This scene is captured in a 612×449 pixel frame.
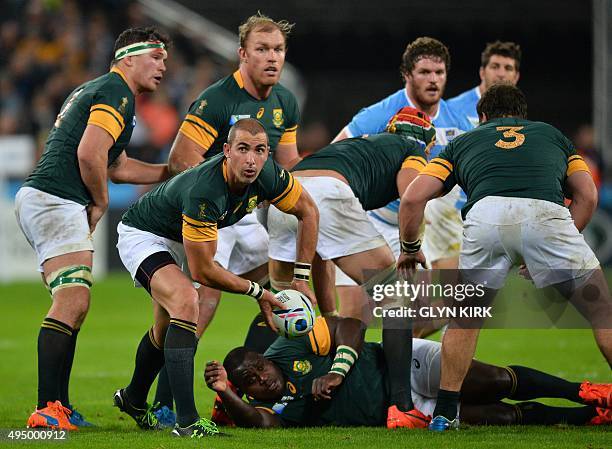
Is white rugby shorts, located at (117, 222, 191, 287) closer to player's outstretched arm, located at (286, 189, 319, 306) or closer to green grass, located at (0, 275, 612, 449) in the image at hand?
player's outstretched arm, located at (286, 189, 319, 306)

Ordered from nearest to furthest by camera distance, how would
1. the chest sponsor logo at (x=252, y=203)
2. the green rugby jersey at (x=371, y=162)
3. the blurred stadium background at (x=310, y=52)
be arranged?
1. the chest sponsor logo at (x=252, y=203)
2. the green rugby jersey at (x=371, y=162)
3. the blurred stadium background at (x=310, y=52)

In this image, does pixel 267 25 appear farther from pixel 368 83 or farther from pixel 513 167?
pixel 368 83

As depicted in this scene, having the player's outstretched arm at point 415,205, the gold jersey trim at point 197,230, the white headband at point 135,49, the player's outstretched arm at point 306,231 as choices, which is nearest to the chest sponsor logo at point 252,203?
the player's outstretched arm at point 306,231

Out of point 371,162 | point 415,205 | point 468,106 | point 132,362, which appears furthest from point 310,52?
point 415,205

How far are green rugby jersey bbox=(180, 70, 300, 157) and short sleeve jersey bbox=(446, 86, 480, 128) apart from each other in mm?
1689

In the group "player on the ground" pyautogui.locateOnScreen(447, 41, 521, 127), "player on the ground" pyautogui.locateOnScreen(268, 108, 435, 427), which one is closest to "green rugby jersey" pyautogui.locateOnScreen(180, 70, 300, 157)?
"player on the ground" pyautogui.locateOnScreen(268, 108, 435, 427)

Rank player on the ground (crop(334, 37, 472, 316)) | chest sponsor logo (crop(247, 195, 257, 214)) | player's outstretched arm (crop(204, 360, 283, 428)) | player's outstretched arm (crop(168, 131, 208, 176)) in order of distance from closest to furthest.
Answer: player's outstretched arm (crop(204, 360, 283, 428)) < chest sponsor logo (crop(247, 195, 257, 214)) < player's outstretched arm (crop(168, 131, 208, 176)) < player on the ground (crop(334, 37, 472, 316))

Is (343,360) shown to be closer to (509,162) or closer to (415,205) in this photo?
(415,205)

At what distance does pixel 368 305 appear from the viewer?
7.57 m

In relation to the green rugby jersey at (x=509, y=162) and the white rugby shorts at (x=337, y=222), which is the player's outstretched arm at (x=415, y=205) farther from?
the white rugby shorts at (x=337, y=222)

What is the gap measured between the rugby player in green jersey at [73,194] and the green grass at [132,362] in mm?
468

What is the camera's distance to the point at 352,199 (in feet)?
24.8

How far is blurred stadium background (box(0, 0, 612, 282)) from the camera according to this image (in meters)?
20.1

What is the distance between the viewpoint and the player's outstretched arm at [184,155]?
25.8 ft
